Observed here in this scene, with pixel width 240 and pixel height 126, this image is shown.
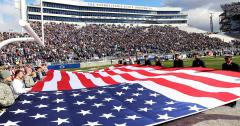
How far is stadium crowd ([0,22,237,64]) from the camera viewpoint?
49.6m

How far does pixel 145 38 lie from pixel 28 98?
68950mm

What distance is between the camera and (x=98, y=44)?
216ft

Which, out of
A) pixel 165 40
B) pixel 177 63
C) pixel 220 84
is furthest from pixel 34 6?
pixel 220 84

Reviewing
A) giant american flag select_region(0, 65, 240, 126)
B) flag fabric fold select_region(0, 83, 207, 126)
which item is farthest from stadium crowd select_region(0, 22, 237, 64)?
flag fabric fold select_region(0, 83, 207, 126)

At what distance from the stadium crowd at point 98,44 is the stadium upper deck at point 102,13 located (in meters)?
17.2

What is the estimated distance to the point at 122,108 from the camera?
6863 mm

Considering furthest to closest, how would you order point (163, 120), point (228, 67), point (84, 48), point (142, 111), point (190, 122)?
point (84, 48) → point (228, 67) → point (190, 122) → point (142, 111) → point (163, 120)

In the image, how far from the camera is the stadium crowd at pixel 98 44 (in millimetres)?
49603

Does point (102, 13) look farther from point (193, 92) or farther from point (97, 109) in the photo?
point (97, 109)

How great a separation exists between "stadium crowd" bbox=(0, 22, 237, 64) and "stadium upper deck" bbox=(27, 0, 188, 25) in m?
17.2

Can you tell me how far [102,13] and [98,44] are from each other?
1598 inches

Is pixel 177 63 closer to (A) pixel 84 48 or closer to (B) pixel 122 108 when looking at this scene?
(B) pixel 122 108

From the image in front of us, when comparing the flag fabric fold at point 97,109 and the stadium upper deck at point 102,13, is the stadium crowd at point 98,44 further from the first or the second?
the flag fabric fold at point 97,109

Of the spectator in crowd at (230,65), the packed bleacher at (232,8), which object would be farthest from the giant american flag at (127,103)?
the packed bleacher at (232,8)
